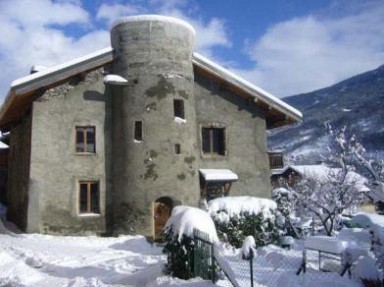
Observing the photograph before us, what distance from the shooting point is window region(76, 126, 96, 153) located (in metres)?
19.5

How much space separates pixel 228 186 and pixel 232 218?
5753 mm

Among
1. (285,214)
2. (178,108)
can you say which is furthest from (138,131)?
(285,214)

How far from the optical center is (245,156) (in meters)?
21.7

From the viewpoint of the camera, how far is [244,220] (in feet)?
50.4

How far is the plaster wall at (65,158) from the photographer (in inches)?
730

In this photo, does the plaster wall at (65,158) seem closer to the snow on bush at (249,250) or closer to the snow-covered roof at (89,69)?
the snow-covered roof at (89,69)

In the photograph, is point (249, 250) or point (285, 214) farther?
point (285, 214)

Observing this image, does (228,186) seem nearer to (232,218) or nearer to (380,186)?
(232,218)

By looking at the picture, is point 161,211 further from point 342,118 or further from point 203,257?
point 342,118

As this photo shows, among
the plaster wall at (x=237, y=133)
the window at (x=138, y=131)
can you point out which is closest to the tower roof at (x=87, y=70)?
the plaster wall at (x=237, y=133)

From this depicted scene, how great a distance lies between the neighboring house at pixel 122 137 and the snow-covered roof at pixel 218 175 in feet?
0.16

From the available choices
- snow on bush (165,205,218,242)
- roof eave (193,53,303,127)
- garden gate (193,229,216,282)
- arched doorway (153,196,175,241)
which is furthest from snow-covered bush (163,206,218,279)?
roof eave (193,53,303,127)

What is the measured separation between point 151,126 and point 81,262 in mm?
7575

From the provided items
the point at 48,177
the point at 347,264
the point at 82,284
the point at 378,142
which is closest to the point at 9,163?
the point at 48,177
